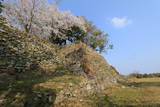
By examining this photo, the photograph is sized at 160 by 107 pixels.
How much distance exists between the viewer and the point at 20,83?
456cm

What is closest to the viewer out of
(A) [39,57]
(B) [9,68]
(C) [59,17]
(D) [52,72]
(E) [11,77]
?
(E) [11,77]

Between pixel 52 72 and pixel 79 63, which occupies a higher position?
pixel 79 63

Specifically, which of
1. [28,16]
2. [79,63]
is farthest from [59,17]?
[79,63]

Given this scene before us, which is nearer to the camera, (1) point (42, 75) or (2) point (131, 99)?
(2) point (131, 99)

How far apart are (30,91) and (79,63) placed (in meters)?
3.71

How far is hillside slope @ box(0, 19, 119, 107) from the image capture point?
13.0 ft

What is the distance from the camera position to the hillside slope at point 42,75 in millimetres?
3971

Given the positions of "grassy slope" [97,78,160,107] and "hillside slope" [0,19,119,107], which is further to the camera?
"grassy slope" [97,78,160,107]

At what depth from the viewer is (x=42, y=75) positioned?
5668mm

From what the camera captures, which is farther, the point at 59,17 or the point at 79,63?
the point at 59,17

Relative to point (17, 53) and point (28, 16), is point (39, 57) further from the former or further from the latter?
point (28, 16)

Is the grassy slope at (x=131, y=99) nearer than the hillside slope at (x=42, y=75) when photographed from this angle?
No

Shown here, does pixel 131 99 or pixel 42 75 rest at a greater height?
pixel 42 75

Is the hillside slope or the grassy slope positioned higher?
the hillside slope
